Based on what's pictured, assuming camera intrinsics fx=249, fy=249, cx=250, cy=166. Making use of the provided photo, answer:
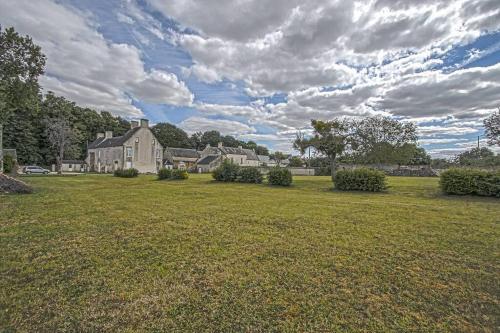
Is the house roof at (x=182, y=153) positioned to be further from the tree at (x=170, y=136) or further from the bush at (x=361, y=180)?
the bush at (x=361, y=180)

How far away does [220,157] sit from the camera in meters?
52.7

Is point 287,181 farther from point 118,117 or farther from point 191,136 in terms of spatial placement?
point 191,136

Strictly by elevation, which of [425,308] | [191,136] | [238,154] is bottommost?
[425,308]

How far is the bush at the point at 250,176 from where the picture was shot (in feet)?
64.3

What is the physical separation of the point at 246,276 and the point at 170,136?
72.0 m

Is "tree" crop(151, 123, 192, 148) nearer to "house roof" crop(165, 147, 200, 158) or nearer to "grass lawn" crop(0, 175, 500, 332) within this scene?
"house roof" crop(165, 147, 200, 158)

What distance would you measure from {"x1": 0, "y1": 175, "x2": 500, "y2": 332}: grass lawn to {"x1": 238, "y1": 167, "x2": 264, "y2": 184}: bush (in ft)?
43.9

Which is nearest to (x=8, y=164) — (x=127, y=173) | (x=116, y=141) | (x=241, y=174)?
(x=116, y=141)

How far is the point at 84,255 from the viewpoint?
13.1 feet

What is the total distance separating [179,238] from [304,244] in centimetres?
240

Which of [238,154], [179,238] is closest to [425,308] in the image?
[179,238]

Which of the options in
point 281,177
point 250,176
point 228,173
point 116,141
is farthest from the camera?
point 116,141

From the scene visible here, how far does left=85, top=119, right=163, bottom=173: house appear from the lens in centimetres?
3728

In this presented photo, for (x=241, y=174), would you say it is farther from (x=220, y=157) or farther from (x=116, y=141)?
(x=220, y=157)
